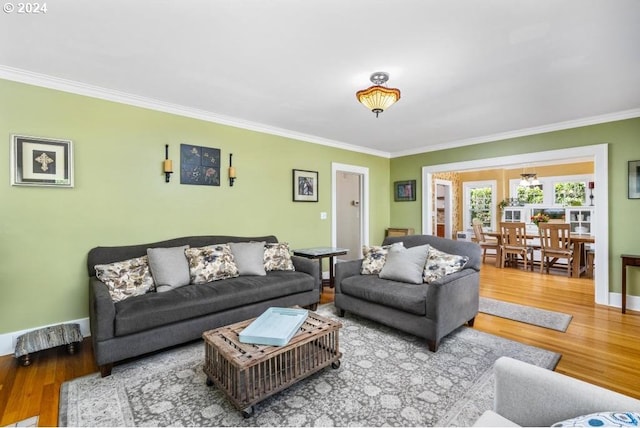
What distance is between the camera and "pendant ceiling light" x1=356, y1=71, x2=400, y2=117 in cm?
252

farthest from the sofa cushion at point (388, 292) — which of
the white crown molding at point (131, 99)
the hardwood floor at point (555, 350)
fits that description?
the white crown molding at point (131, 99)

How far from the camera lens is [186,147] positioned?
11.5ft

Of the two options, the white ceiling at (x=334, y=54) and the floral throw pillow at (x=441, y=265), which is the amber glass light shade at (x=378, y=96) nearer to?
the white ceiling at (x=334, y=54)

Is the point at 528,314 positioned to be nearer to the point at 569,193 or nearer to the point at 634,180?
the point at 634,180

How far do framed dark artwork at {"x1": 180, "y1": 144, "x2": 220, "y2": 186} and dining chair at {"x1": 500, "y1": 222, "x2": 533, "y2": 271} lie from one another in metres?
5.78

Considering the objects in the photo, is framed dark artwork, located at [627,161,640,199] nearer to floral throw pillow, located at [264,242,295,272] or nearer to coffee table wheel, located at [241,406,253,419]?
floral throw pillow, located at [264,242,295,272]

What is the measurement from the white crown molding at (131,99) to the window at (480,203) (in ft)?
18.8

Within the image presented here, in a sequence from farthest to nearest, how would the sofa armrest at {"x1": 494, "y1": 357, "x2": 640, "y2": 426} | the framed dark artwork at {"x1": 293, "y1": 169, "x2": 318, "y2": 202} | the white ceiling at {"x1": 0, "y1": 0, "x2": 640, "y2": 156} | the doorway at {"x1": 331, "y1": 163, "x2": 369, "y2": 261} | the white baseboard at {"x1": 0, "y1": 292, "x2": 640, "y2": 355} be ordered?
1. the doorway at {"x1": 331, "y1": 163, "x2": 369, "y2": 261}
2. the framed dark artwork at {"x1": 293, "y1": 169, "x2": 318, "y2": 202}
3. the white baseboard at {"x1": 0, "y1": 292, "x2": 640, "y2": 355}
4. the white ceiling at {"x1": 0, "y1": 0, "x2": 640, "y2": 156}
5. the sofa armrest at {"x1": 494, "y1": 357, "x2": 640, "y2": 426}

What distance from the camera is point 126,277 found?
8.70 feet

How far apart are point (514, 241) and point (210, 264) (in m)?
6.02

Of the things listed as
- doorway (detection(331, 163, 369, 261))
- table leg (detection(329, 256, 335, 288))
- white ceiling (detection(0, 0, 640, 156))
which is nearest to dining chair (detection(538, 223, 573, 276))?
white ceiling (detection(0, 0, 640, 156))

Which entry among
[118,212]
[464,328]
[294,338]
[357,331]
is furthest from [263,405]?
[118,212]

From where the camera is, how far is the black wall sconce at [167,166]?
3275mm

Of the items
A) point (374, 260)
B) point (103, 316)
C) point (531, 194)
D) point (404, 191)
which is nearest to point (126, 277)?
point (103, 316)
